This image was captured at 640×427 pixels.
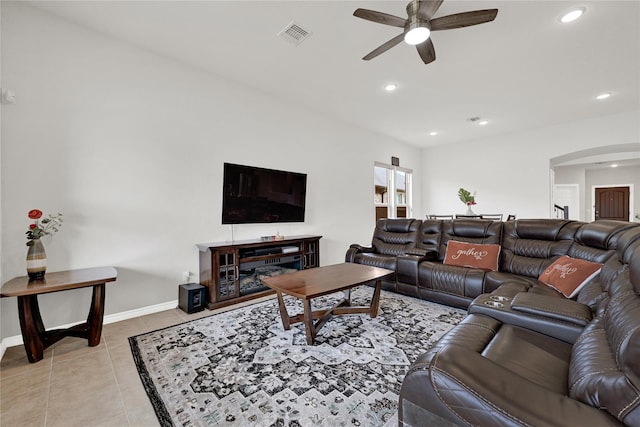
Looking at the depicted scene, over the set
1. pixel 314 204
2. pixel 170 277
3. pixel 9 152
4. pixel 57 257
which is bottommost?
pixel 170 277

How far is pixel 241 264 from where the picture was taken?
3410 millimetres

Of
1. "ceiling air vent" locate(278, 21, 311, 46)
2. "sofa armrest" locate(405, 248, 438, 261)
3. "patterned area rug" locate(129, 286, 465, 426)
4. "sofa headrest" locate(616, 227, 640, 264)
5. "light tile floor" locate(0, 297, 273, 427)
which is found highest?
"ceiling air vent" locate(278, 21, 311, 46)

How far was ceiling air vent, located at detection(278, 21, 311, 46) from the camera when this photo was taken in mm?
2705

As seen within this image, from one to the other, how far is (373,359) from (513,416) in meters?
1.36

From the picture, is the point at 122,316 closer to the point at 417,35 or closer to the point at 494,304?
the point at 494,304

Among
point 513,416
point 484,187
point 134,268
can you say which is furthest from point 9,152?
point 484,187

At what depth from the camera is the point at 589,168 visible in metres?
9.11

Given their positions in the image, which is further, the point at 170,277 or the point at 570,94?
the point at 570,94

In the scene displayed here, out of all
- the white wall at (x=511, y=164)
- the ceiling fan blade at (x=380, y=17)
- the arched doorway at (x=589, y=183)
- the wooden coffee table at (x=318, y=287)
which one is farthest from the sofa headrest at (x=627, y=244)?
the arched doorway at (x=589, y=183)

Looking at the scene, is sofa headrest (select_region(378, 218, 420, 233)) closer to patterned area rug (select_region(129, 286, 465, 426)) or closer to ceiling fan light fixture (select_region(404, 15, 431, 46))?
patterned area rug (select_region(129, 286, 465, 426))

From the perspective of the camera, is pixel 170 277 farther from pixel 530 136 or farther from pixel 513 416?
pixel 530 136

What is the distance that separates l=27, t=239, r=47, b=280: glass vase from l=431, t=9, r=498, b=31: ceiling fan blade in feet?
12.1

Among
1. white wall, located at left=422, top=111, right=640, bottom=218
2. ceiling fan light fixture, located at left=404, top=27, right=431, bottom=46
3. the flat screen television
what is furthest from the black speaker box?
white wall, located at left=422, top=111, right=640, bottom=218

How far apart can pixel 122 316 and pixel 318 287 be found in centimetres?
214
